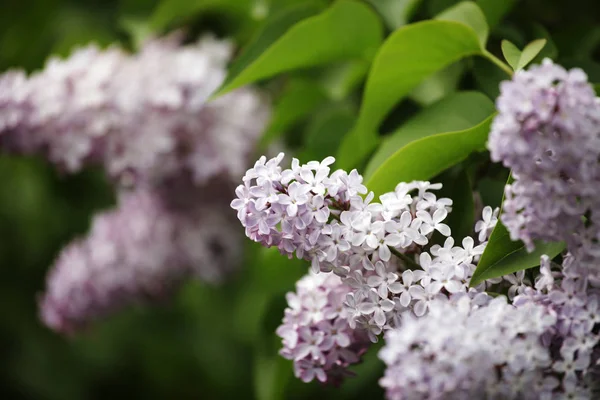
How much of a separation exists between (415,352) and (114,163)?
90 centimetres

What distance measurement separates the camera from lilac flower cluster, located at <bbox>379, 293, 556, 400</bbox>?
562 millimetres

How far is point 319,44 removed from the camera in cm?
101

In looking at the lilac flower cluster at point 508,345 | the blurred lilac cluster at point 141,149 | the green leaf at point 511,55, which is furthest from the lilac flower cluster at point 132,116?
the lilac flower cluster at point 508,345

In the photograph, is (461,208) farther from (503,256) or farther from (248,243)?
(248,243)

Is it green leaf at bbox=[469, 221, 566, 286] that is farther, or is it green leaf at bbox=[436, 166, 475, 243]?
green leaf at bbox=[436, 166, 475, 243]

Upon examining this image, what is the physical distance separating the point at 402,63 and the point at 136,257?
80 cm

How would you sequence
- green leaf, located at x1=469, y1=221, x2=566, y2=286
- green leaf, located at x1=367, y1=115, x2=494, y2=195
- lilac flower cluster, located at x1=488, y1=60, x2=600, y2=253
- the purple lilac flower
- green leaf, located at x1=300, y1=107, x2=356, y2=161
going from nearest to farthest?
lilac flower cluster, located at x1=488, y1=60, x2=600, y2=253 < green leaf, located at x1=469, y1=221, x2=566, y2=286 < green leaf, located at x1=367, y1=115, x2=494, y2=195 < green leaf, located at x1=300, y1=107, x2=356, y2=161 < the purple lilac flower

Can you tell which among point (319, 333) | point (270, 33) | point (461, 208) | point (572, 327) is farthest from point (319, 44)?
point (572, 327)

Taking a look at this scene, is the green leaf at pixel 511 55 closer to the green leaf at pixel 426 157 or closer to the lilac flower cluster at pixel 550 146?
the green leaf at pixel 426 157

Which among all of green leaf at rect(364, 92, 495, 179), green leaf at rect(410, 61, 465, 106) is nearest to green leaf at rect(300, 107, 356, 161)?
green leaf at rect(410, 61, 465, 106)

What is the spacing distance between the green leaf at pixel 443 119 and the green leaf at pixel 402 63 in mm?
41

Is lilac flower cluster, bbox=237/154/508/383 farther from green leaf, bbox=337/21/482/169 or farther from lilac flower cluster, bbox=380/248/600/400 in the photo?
green leaf, bbox=337/21/482/169

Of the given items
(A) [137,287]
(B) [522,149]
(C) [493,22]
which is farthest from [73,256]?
(B) [522,149]

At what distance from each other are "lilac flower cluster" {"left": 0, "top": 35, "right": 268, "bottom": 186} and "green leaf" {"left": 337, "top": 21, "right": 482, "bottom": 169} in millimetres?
450
